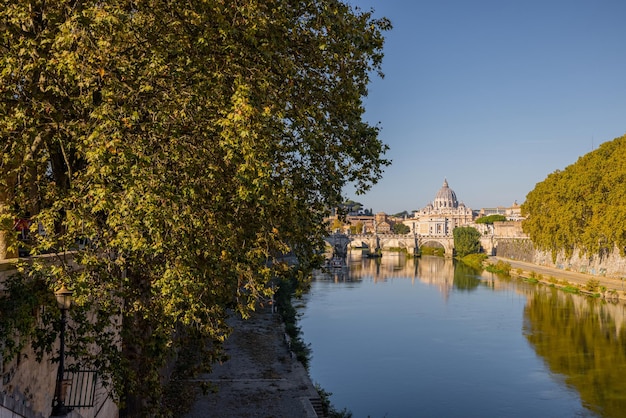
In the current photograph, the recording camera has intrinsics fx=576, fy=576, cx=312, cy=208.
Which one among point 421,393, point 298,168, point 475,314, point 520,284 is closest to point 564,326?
point 475,314

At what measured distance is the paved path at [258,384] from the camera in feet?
46.5

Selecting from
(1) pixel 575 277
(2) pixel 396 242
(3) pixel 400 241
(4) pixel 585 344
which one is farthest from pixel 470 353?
(2) pixel 396 242

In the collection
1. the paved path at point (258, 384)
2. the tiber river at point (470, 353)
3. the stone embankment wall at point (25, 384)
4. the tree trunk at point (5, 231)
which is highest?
the tree trunk at point (5, 231)

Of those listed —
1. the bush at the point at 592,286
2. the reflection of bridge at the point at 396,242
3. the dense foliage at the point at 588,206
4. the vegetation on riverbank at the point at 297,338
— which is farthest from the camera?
the reflection of bridge at the point at 396,242

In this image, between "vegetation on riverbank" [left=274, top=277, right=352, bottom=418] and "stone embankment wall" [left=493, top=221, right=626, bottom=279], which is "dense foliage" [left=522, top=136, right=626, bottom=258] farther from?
"vegetation on riverbank" [left=274, top=277, right=352, bottom=418]

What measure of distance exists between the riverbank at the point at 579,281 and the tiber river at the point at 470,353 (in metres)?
1.29

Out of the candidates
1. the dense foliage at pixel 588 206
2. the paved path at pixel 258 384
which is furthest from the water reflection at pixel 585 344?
the paved path at pixel 258 384

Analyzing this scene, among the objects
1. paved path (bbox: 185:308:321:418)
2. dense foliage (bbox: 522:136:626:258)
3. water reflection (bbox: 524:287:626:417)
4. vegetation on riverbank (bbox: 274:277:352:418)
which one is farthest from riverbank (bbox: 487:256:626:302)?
paved path (bbox: 185:308:321:418)

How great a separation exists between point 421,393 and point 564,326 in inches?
532

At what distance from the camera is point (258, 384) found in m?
16.5

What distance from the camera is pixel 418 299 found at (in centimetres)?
4303

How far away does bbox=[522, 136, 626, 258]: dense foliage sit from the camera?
123 feet

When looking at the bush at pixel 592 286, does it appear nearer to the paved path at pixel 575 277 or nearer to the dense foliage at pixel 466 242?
the paved path at pixel 575 277

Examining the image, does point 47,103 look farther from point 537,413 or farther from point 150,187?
point 537,413
